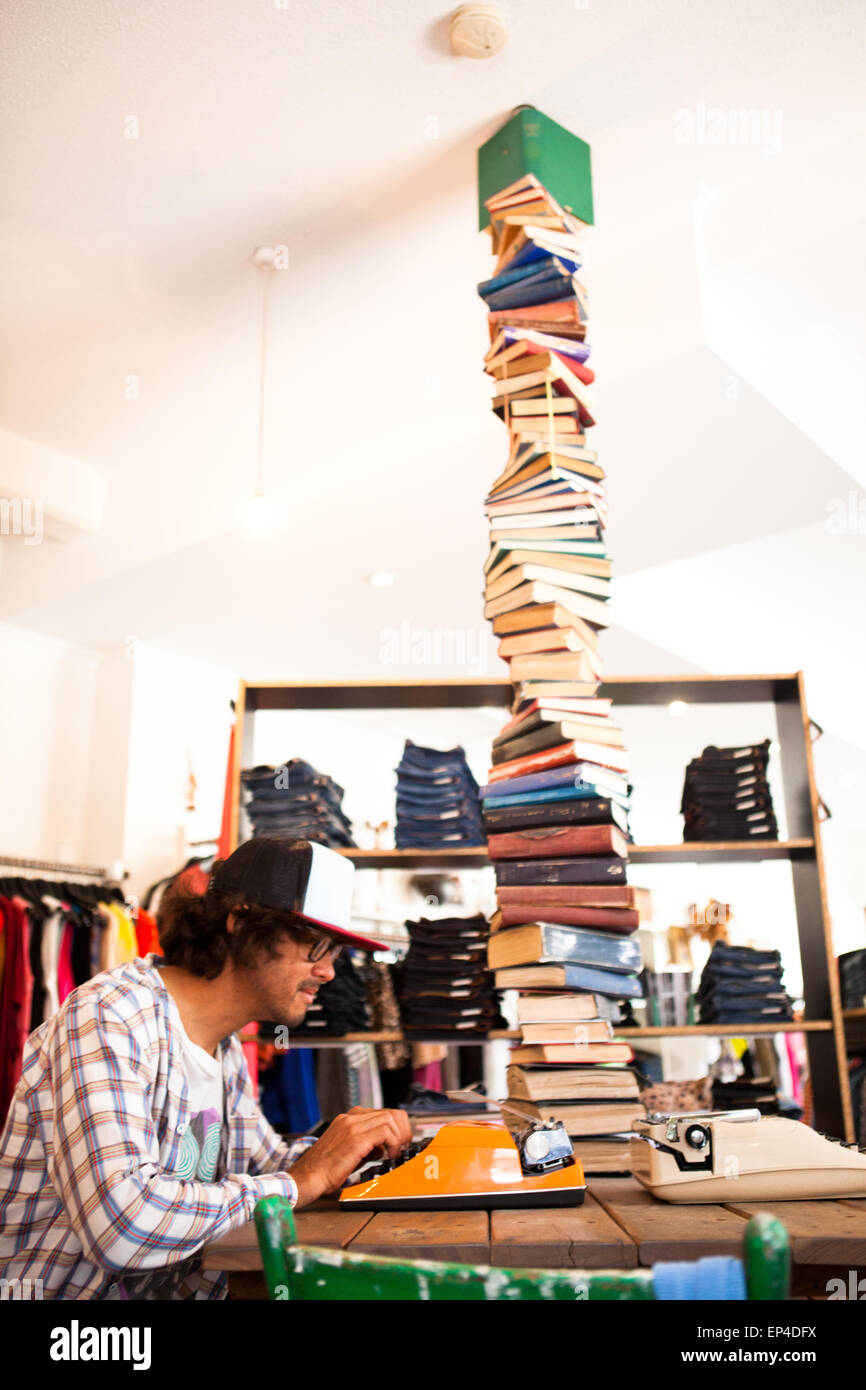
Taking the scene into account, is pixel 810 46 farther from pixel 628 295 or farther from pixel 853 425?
pixel 853 425

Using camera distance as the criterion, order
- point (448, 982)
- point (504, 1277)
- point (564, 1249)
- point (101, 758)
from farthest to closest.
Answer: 1. point (101, 758)
2. point (448, 982)
3. point (564, 1249)
4. point (504, 1277)

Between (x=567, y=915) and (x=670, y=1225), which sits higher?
(x=567, y=915)

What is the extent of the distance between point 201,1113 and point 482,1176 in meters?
0.67

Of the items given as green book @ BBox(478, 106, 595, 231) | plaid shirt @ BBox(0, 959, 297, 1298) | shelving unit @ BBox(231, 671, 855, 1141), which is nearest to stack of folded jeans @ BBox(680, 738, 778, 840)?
shelving unit @ BBox(231, 671, 855, 1141)

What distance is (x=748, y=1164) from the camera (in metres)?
1.54

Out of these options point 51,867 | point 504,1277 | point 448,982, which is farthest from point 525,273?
point 51,867

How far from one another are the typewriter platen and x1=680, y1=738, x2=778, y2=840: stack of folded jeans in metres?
2.47

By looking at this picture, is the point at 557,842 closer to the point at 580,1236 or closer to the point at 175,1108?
the point at 175,1108

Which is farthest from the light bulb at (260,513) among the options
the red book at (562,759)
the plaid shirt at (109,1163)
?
the plaid shirt at (109,1163)

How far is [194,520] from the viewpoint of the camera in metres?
4.84

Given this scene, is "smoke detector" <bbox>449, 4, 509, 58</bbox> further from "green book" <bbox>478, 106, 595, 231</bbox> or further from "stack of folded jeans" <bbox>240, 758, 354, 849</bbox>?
"stack of folded jeans" <bbox>240, 758, 354, 849</bbox>

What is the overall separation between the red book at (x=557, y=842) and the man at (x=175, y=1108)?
0.53 meters

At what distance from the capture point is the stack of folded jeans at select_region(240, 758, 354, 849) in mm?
3949

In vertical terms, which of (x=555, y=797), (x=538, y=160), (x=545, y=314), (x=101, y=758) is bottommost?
(x=555, y=797)
